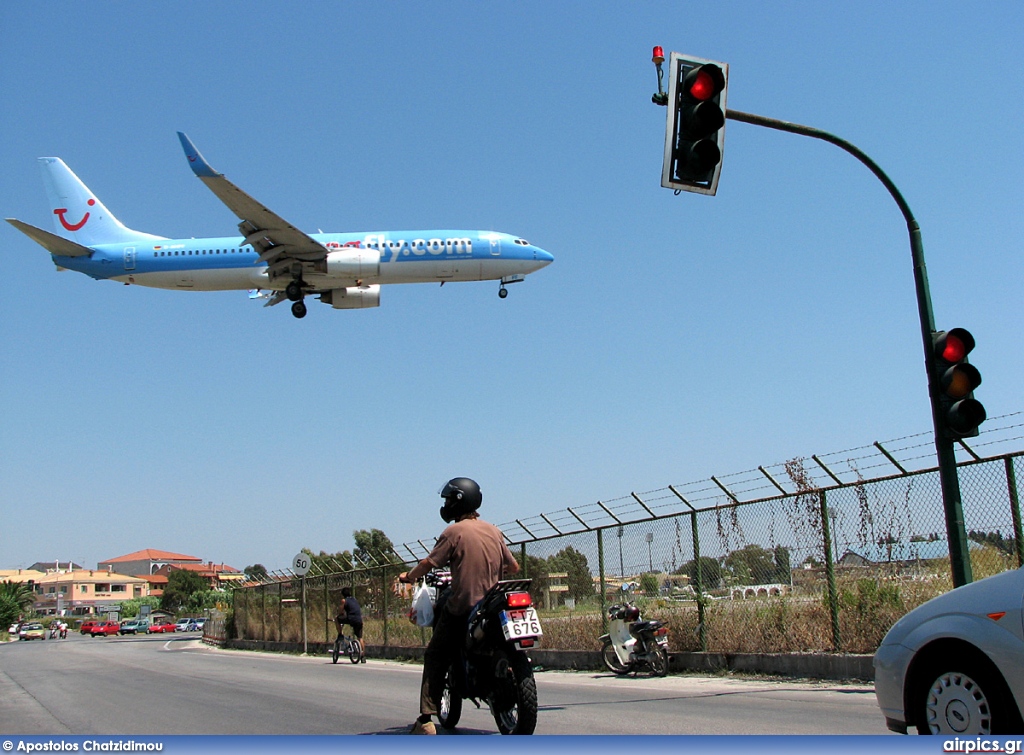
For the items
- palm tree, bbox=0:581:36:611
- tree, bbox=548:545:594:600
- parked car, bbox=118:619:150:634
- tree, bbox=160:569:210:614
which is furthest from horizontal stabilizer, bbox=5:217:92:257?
tree, bbox=160:569:210:614

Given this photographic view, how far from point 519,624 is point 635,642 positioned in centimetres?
700

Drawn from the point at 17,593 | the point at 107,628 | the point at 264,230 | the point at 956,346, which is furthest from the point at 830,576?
the point at 17,593

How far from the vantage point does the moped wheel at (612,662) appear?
12492mm

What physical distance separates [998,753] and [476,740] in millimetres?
2368

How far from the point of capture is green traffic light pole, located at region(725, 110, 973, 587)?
8.39 meters

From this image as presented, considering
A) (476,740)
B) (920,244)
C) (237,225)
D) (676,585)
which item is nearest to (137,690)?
(676,585)

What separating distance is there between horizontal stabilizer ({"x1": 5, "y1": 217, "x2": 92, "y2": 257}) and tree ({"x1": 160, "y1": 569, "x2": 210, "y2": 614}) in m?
98.5

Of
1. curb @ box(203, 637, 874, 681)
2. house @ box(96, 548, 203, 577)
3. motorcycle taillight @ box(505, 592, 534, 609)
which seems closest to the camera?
motorcycle taillight @ box(505, 592, 534, 609)

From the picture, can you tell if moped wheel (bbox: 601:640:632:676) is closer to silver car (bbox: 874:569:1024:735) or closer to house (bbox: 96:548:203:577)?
silver car (bbox: 874:569:1024:735)

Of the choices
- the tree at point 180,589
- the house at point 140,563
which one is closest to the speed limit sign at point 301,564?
the tree at point 180,589

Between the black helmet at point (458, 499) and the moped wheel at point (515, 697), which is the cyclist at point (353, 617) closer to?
the black helmet at point (458, 499)

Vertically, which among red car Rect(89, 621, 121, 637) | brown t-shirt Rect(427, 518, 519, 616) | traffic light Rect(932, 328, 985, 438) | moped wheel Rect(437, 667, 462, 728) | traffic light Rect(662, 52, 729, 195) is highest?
traffic light Rect(662, 52, 729, 195)

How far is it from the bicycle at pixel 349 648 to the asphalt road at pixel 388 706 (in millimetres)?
4545

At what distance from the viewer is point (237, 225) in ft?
98.0
